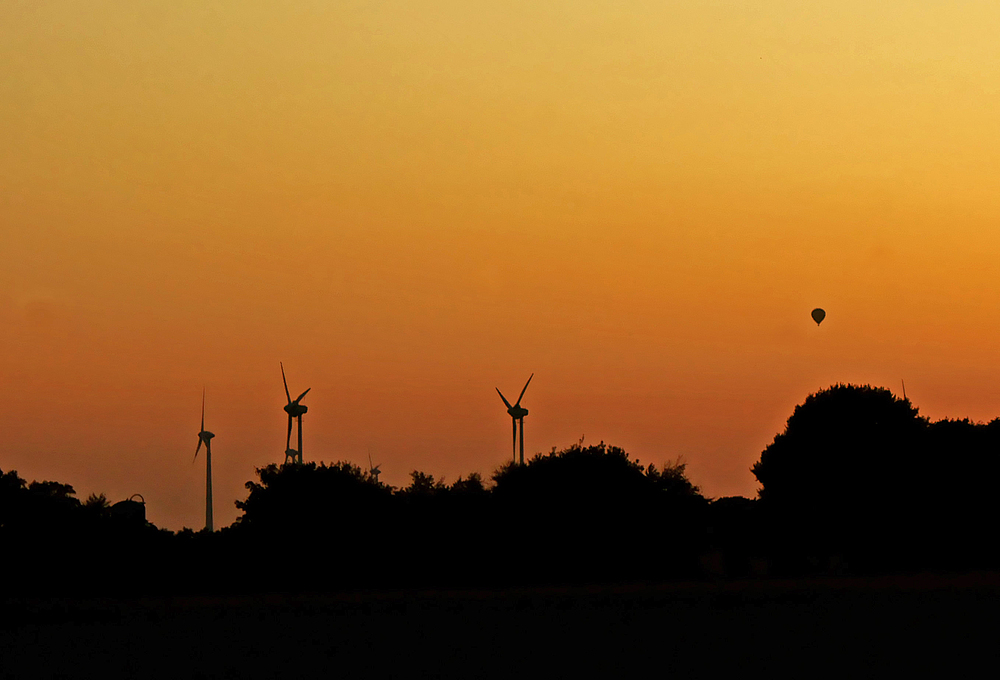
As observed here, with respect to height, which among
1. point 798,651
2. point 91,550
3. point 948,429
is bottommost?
point 798,651

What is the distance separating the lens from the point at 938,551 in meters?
99.0

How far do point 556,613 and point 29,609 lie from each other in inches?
1083

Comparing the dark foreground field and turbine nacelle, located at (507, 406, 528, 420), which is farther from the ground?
turbine nacelle, located at (507, 406, 528, 420)

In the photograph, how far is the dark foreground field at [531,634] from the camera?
39406 mm

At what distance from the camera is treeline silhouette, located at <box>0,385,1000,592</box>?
84.6 metres

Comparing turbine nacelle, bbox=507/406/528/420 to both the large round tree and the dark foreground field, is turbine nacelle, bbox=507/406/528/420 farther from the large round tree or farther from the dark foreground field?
the dark foreground field

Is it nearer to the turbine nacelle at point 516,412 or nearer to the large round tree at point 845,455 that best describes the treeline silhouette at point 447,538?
Result: the large round tree at point 845,455

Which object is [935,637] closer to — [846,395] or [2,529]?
[2,529]

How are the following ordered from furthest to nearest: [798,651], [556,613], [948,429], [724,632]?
1. [948,429]
2. [556,613]
3. [724,632]
4. [798,651]

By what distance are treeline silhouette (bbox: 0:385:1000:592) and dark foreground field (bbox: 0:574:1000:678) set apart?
37.9ft

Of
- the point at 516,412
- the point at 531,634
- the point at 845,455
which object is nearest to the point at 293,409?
the point at 516,412

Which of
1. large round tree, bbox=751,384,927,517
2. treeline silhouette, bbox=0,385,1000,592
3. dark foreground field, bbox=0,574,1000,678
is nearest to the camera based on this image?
dark foreground field, bbox=0,574,1000,678

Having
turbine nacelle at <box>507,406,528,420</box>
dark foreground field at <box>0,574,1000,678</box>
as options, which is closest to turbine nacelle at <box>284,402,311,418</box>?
turbine nacelle at <box>507,406,528,420</box>

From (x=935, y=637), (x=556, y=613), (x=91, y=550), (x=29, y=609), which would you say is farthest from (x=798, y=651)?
(x=91, y=550)
